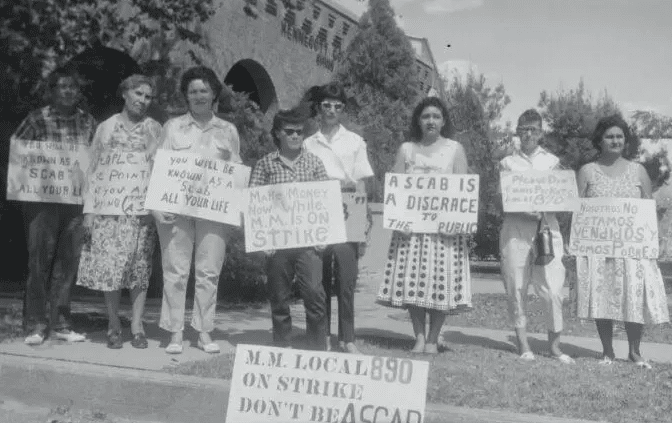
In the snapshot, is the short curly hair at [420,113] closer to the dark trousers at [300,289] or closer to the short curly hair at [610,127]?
the short curly hair at [610,127]

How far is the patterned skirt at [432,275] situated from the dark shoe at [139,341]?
1.84m

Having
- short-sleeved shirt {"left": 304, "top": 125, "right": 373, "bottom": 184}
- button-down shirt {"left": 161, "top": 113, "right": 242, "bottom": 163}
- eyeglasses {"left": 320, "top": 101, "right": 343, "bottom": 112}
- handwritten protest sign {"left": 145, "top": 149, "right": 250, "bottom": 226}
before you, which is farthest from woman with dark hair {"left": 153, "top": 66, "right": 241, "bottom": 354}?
eyeglasses {"left": 320, "top": 101, "right": 343, "bottom": 112}

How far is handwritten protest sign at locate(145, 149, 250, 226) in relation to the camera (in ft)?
21.8

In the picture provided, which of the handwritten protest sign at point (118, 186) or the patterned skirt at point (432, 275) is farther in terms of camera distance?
the patterned skirt at point (432, 275)

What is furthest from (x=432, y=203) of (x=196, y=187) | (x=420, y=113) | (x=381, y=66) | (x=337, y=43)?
(x=381, y=66)

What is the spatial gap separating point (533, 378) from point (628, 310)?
1.11 m

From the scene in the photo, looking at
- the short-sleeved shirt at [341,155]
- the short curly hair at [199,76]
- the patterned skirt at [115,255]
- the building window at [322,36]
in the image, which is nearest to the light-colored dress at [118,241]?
the patterned skirt at [115,255]

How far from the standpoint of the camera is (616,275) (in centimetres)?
702

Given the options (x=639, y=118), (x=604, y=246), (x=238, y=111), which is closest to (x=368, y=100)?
(x=639, y=118)

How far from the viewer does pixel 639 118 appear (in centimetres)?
2127

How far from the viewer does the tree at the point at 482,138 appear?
21.1m

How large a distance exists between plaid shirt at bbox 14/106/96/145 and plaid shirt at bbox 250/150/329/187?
59.3 inches

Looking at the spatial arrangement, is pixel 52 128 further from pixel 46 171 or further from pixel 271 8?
pixel 271 8

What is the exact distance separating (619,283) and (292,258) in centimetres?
244
